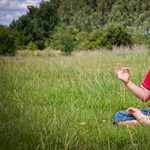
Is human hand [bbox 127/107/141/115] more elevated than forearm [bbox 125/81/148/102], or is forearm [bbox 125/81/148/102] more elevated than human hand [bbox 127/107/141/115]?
forearm [bbox 125/81/148/102]

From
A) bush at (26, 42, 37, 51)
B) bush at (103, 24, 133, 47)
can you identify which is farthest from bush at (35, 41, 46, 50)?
bush at (103, 24, 133, 47)

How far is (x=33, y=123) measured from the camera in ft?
6.15

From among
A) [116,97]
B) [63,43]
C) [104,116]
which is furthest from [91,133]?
[63,43]

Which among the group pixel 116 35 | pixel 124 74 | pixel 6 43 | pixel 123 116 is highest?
pixel 116 35

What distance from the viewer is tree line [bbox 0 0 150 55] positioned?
67.6ft

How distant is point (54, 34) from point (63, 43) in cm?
341

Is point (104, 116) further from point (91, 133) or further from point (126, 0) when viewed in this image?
point (126, 0)

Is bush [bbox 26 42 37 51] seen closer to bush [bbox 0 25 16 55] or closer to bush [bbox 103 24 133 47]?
bush [bbox 103 24 133 47]

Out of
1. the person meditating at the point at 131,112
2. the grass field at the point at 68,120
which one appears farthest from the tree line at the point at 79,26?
the person meditating at the point at 131,112

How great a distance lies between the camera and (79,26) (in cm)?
3347

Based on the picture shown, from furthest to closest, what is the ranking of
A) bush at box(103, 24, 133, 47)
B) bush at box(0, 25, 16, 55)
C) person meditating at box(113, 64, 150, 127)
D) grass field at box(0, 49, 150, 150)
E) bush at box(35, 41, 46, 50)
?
bush at box(35, 41, 46, 50) → bush at box(103, 24, 133, 47) → bush at box(0, 25, 16, 55) → person meditating at box(113, 64, 150, 127) → grass field at box(0, 49, 150, 150)

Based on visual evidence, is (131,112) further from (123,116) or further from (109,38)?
(109,38)

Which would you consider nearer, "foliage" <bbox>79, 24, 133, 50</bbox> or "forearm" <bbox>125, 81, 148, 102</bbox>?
"forearm" <bbox>125, 81, 148, 102</bbox>

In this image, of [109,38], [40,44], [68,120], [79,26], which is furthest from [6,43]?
[79,26]
